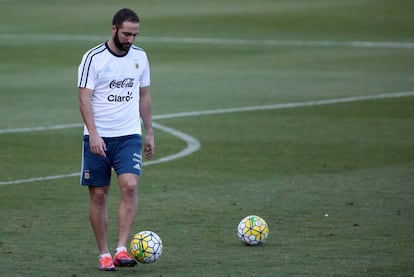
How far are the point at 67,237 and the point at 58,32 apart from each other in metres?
29.8

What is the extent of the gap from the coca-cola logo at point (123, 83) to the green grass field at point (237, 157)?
1655 mm

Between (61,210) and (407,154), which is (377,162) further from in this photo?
(61,210)

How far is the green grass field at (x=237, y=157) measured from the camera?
36.1 feet

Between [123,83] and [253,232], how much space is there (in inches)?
80.9

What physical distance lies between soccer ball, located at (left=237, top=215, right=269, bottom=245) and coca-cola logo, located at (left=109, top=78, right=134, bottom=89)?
6.30ft

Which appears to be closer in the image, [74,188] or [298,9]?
[74,188]

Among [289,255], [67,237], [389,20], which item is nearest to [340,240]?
[289,255]

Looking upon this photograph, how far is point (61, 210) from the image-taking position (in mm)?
13320

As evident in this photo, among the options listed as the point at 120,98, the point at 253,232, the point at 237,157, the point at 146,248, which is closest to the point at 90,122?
the point at 120,98

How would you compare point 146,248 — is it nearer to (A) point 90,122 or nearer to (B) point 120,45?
(A) point 90,122

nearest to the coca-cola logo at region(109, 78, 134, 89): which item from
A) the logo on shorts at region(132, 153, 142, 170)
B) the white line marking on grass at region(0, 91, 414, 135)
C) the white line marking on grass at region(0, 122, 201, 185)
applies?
the logo on shorts at region(132, 153, 142, 170)

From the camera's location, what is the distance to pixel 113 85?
10414 millimetres

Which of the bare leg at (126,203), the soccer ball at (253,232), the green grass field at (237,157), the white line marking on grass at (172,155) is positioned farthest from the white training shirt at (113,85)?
the white line marking on grass at (172,155)

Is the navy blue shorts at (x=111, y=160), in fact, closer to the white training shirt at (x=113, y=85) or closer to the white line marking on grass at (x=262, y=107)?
the white training shirt at (x=113, y=85)
